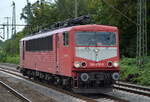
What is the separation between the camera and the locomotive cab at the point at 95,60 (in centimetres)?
1538

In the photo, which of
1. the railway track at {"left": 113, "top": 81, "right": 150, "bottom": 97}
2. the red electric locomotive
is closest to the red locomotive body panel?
the red electric locomotive

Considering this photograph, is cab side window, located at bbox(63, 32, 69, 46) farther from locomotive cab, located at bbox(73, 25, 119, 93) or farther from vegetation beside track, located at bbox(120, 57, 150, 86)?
vegetation beside track, located at bbox(120, 57, 150, 86)

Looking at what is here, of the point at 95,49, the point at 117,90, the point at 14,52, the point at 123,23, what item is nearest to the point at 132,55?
the point at 123,23

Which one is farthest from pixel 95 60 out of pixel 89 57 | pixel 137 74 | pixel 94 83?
pixel 137 74

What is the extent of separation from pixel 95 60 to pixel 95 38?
95cm

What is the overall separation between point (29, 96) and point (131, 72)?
30.2 feet

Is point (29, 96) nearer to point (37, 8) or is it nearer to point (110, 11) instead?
point (110, 11)

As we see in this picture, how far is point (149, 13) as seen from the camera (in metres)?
34.8

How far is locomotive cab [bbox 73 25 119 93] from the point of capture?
15.4m

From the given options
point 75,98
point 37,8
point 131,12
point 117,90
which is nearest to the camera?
point 75,98

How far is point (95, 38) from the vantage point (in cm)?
1586

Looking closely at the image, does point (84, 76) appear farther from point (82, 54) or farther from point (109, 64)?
point (109, 64)

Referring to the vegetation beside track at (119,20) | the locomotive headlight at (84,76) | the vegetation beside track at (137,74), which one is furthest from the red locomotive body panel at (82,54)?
the vegetation beside track at (137,74)

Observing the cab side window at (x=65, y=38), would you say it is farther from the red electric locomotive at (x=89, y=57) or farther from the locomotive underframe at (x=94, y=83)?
the locomotive underframe at (x=94, y=83)
